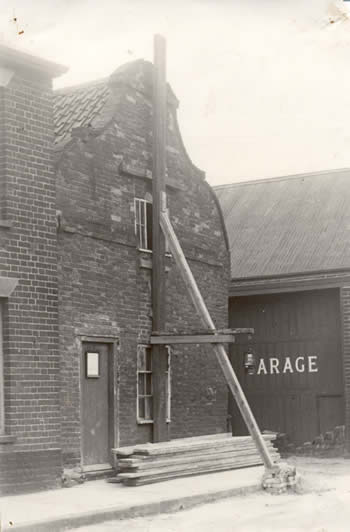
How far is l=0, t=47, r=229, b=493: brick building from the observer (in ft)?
43.1

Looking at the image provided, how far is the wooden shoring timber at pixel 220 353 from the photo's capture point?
46.5 feet

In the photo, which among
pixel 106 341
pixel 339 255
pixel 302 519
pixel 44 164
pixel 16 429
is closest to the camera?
pixel 302 519

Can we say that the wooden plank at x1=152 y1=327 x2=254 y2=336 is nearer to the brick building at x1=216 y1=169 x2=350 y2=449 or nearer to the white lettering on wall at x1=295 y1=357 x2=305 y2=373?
the brick building at x1=216 y1=169 x2=350 y2=449

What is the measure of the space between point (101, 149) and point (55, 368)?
4068 millimetres

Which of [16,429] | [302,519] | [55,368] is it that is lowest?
[302,519]

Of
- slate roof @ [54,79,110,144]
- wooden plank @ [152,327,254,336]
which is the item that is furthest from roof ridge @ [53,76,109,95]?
wooden plank @ [152,327,254,336]

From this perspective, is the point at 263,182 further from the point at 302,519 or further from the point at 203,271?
the point at 302,519

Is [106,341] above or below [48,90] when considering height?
below

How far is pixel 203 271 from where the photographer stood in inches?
725

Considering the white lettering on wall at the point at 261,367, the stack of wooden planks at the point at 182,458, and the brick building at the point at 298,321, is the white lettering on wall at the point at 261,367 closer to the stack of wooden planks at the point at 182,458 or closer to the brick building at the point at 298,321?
the brick building at the point at 298,321

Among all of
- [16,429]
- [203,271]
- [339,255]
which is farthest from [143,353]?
[339,255]

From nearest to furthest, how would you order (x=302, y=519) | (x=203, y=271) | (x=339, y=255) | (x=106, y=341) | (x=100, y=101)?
(x=302, y=519)
(x=106, y=341)
(x=100, y=101)
(x=203, y=271)
(x=339, y=255)

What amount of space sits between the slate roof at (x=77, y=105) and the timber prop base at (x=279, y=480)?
634 cm

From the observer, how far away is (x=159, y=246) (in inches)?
643
